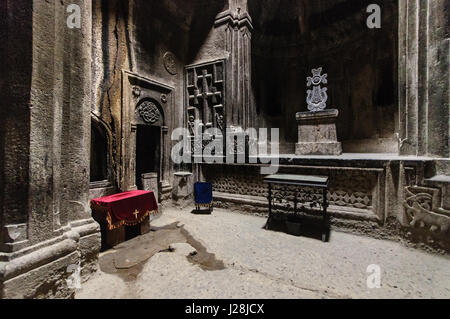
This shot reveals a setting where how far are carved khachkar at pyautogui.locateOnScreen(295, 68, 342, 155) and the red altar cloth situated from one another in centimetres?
408

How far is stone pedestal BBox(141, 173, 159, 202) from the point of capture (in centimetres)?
530

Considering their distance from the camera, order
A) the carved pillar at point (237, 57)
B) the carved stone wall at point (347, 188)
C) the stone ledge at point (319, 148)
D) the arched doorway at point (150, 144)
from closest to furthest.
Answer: the carved stone wall at point (347, 188), the stone ledge at point (319, 148), the arched doorway at point (150, 144), the carved pillar at point (237, 57)

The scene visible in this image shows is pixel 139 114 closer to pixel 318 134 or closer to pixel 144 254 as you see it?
pixel 144 254

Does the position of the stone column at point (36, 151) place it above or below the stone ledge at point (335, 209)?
above

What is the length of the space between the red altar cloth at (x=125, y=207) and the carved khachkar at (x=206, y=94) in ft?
10.6

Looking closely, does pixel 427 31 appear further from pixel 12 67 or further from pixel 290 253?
pixel 12 67

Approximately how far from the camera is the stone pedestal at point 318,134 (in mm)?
4988

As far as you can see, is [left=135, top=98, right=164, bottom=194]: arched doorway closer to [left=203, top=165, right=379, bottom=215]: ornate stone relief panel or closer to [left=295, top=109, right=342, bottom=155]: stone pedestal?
[left=203, top=165, right=379, bottom=215]: ornate stone relief panel

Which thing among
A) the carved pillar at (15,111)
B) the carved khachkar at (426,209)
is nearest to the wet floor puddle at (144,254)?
the carved pillar at (15,111)

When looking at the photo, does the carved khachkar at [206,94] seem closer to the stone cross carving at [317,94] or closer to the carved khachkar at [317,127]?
the carved khachkar at [317,127]

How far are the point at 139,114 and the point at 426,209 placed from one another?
635 cm

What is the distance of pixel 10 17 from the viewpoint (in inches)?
74.7

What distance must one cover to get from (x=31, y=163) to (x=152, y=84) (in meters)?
4.13

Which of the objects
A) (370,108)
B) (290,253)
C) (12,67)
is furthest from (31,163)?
(370,108)
